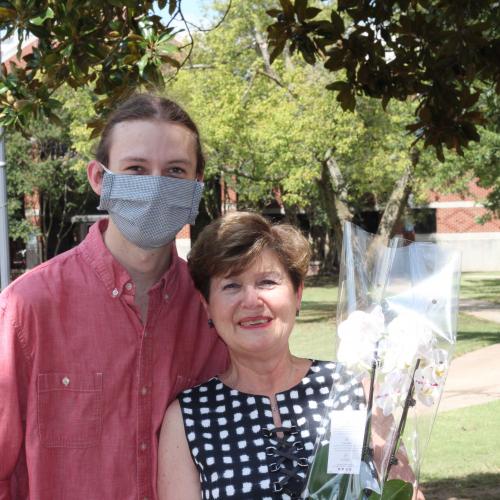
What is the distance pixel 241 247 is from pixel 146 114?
1.73 feet

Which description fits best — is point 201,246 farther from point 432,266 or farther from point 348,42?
point 348,42

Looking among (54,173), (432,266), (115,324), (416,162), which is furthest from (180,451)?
(54,173)

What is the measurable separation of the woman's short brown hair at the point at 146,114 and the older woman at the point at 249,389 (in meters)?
0.35

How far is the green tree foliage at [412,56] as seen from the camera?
16.9 feet

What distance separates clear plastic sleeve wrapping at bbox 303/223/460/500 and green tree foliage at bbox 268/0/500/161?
297 centimetres

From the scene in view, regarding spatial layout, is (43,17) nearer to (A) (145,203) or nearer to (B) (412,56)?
(A) (145,203)

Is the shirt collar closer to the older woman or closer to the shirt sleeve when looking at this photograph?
the older woman

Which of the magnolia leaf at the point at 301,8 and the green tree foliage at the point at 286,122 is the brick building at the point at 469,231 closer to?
the green tree foliage at the point at 286,122

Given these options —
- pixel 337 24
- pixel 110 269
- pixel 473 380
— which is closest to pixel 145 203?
pixel 110 269

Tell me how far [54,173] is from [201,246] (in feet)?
112

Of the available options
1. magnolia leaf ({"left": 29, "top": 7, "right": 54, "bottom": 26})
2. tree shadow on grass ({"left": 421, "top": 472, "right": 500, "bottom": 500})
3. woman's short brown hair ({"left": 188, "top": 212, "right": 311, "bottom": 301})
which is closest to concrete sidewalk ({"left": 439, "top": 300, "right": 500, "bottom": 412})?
tree shadow on grass ({"left": 421, "top": 472, "right": 500, "bottom": 500})

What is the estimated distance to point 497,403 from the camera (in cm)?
991

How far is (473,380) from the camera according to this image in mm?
11641

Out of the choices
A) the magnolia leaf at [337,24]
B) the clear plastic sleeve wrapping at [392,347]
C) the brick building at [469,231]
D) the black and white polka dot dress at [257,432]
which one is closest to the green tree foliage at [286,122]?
the magnolia leaf at [337,24]
